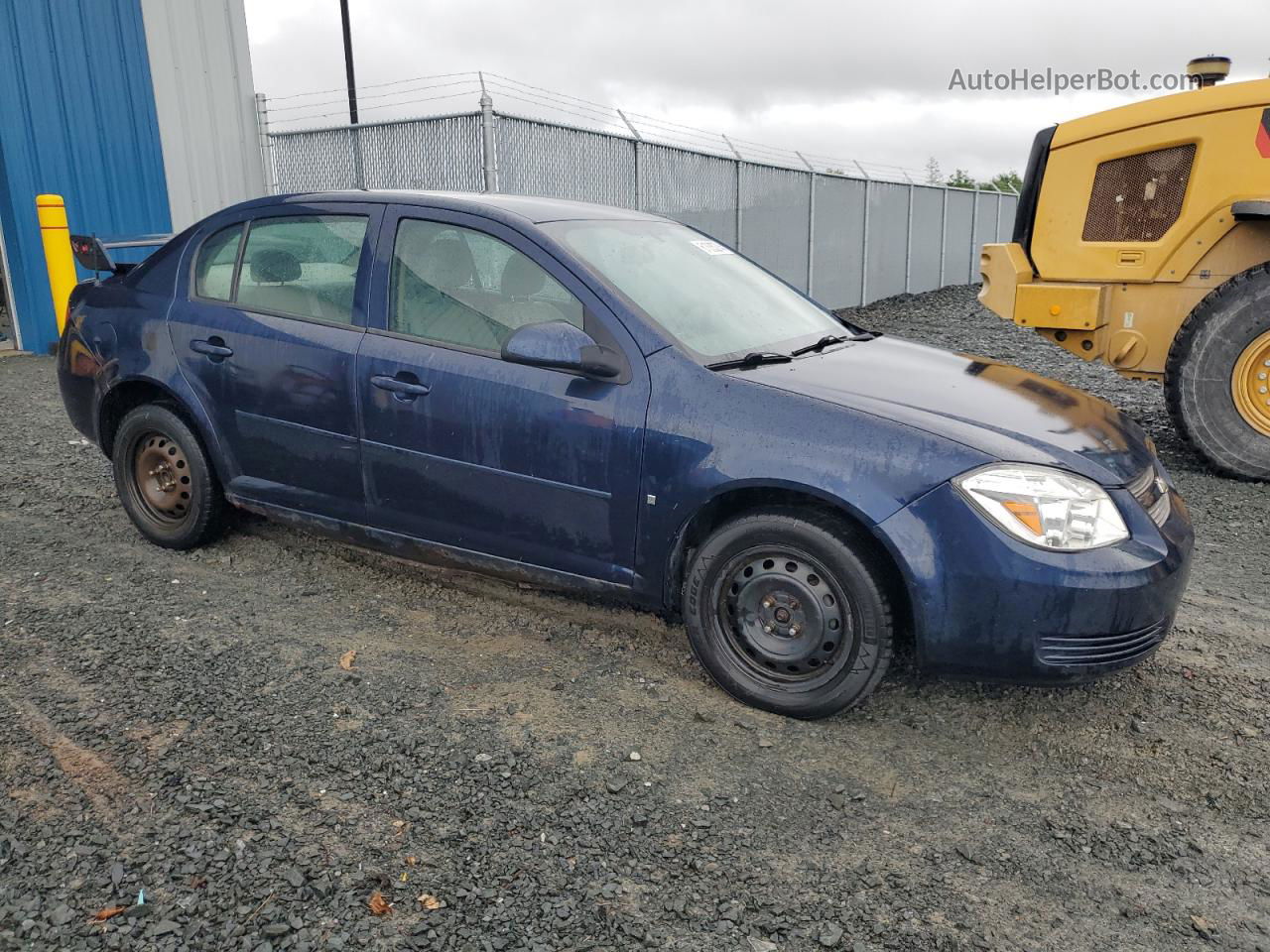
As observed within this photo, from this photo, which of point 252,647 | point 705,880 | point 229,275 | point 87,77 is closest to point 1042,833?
point 705,880

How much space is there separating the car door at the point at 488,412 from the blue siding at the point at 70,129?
9.05 metres

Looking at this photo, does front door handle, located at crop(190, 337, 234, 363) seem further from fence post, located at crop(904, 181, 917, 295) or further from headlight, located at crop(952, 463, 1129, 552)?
fence post, located at crop(904, 181, 917, 295)

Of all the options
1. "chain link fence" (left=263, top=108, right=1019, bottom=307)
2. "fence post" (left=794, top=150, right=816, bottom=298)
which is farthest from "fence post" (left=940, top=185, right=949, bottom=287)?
"fence post" (left=794, top=150, right=816, bottom=298)

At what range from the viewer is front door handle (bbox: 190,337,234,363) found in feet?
14.2

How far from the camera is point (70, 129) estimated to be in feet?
36.6

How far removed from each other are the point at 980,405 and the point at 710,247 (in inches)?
61.3

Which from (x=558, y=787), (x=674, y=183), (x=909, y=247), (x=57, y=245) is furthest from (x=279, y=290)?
(x=909, y=247)

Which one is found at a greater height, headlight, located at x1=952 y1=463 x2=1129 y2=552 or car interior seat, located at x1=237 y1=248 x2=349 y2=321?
car interior seat, located at x1=237 y1=248 x2=349 y2=321

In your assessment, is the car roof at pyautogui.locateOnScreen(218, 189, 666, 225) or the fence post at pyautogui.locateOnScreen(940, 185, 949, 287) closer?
the car roof at pyautogui.locateOnScreen(218, 189, 666, 225)

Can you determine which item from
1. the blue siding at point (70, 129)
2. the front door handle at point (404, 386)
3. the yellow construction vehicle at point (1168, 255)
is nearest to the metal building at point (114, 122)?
the blue siding at point (70, 129)

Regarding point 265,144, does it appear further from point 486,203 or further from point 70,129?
point 486,203

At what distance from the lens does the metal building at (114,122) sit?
10.8 m

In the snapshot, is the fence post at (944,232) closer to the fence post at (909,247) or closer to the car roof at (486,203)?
the fence post at (909,247)

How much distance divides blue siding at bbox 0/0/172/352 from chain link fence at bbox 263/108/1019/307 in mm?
1703
